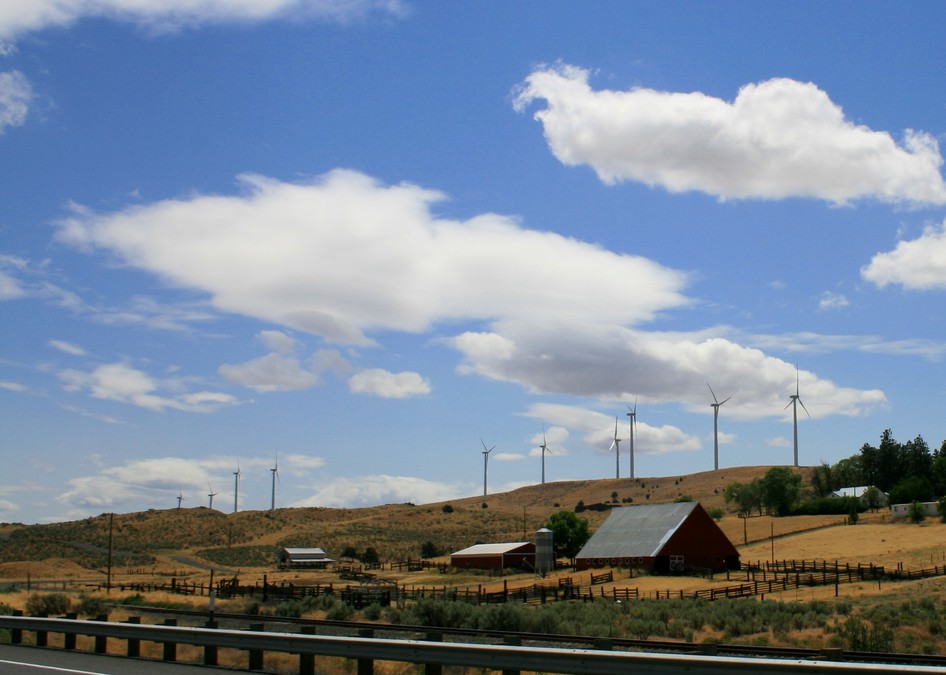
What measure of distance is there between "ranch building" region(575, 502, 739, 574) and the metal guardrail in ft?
192

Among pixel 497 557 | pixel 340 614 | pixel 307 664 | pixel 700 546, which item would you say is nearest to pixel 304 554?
pixel 497 557

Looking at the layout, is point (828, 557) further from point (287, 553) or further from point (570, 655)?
point (570, 655)

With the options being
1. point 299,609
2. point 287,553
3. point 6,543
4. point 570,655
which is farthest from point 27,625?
point 6,543

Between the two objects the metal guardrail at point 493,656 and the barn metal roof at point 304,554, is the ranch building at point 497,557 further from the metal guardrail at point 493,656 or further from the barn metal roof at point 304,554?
the metal guardrail at point 493,656

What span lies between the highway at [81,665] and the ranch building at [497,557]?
6934 centimetres

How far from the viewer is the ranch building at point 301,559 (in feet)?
312

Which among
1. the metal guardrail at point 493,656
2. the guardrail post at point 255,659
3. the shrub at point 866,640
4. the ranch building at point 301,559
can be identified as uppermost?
the metal guardrail at point 493,656

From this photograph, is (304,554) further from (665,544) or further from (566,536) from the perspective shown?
(665,544)

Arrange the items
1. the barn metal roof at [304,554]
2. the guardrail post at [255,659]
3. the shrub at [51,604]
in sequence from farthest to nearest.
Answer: the barn metal roof at [304,554]
the shrub at [51,604]
the guardrail post at [255,659]

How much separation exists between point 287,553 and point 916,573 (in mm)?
58032

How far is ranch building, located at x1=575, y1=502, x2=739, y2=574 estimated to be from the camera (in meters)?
73.2

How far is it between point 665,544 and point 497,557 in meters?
19.3

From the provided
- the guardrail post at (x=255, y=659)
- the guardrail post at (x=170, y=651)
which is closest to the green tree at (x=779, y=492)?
Answer: the guardrail post at (x=170, y=651)

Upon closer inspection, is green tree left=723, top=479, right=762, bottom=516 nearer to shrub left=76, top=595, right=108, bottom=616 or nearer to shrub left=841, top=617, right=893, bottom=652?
shrub left=76, top=595, right=108, bottom=616
